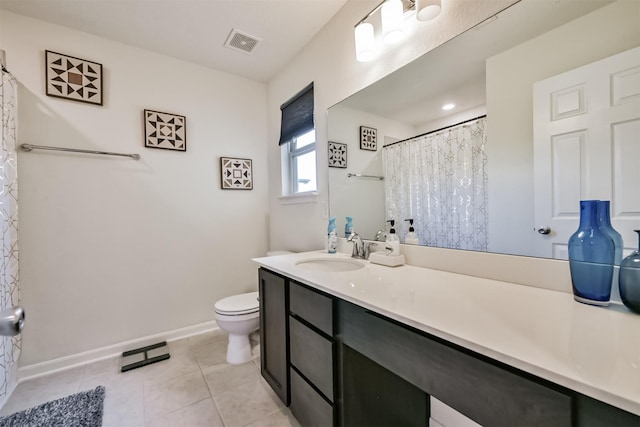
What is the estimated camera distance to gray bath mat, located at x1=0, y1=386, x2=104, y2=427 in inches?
52.2

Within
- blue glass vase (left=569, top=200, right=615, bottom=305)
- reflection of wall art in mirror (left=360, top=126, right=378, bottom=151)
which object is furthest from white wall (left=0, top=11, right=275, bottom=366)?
blue glass vase (left=569, top=200, right=615, bottom=305)

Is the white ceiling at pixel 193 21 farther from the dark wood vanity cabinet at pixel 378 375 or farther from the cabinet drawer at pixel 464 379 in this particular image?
the cabinet drawer at pixel 464 379

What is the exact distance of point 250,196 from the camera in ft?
8.84

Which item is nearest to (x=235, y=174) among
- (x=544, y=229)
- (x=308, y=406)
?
(x=308, y=406)

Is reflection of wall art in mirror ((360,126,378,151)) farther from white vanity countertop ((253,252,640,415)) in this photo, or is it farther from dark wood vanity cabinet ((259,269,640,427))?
dark wood vanity cabinet ((259,269,640,427))

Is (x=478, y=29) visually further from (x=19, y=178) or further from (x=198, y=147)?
(x=19, y=178)

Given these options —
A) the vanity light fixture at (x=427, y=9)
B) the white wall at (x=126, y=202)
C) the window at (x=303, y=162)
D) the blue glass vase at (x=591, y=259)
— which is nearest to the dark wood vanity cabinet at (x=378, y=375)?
the blue glass vase at (x=591, y=259)

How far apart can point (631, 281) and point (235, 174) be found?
103 inches

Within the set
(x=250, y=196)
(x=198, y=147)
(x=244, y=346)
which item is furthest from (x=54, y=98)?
(x=244, y=346)

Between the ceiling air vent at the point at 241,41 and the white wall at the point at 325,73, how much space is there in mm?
376

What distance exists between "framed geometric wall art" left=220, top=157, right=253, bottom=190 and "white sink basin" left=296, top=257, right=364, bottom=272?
137 centimetres

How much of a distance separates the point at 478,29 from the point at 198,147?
7.39 ft

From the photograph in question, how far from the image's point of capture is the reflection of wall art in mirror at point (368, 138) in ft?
5.19

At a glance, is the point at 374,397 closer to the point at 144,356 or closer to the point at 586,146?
the point at 586,146
